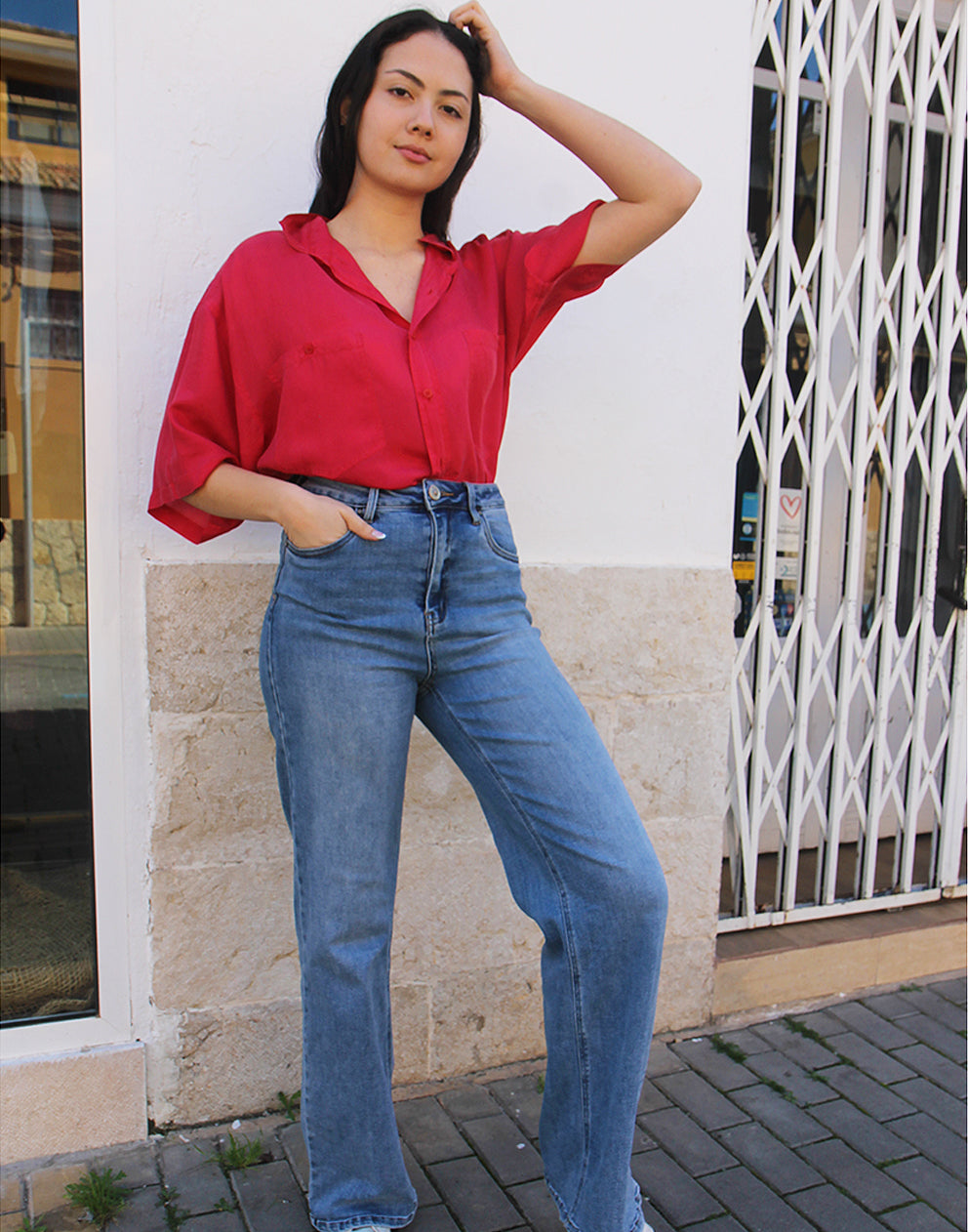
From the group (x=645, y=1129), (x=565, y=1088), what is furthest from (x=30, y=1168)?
(x=645, y=1129)

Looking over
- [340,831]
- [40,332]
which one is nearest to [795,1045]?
[340,831]

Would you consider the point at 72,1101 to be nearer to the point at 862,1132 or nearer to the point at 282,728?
the point at 282,728

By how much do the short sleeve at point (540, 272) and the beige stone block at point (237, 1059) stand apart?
1694 mm

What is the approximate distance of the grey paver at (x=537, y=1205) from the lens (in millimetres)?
2104

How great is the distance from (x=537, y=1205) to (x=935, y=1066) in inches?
52.7

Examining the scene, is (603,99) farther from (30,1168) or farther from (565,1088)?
(30,1168)

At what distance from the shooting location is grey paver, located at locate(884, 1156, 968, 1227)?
88.1 inches

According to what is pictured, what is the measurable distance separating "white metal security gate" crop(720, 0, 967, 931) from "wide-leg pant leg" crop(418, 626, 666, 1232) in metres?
1.34

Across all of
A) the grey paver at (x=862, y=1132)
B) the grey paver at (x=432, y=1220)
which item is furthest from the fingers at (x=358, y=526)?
the grey paver at (x=862, y=1132)

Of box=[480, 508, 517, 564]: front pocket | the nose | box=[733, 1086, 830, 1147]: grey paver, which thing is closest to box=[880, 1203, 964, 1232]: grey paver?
box=[733, 1086, 830, 1147]: grey paver

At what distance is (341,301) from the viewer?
5.92ft

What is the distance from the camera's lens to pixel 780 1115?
2557 millimetres

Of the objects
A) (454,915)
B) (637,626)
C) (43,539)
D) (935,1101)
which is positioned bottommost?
(935,1101)

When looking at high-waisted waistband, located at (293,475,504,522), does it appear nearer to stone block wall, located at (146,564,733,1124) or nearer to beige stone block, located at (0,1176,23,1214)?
stone block wall, located at (146,564,733,1124)
